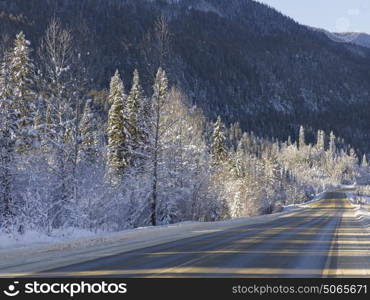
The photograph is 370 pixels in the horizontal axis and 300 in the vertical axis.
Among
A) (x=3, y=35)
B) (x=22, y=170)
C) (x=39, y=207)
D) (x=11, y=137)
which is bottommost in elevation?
(x=39, y=207)

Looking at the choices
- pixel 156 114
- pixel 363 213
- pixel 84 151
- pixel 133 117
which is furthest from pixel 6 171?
pixel 363 213

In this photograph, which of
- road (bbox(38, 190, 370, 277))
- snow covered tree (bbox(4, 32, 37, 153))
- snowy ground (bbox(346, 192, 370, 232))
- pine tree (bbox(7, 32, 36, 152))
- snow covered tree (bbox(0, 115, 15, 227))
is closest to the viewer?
road (bbox(38, 190, 370, 277))

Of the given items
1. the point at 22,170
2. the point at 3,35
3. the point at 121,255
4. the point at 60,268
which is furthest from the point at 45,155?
the point at 60,268

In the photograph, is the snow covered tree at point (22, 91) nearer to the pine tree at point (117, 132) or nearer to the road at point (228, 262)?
the pine tree at point (117, 132)

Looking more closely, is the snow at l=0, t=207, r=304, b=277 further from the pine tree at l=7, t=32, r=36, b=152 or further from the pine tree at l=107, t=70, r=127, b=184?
the pine tree at l=107, t=70, r=127, b=184

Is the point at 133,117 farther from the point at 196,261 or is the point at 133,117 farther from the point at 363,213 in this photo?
the point at 363,213

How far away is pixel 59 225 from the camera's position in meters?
20.8

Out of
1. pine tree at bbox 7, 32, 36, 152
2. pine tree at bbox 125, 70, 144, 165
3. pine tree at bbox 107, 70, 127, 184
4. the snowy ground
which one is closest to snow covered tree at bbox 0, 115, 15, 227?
pine tree at bbox 7, 32, 36, 152

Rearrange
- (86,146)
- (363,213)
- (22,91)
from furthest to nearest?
1. (363,213)
2. (22,91)
3. (86,146)

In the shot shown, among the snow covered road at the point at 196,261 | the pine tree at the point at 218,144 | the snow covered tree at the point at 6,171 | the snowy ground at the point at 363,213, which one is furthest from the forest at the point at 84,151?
the snowy ground at the point at 363,213

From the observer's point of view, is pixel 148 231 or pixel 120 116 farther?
pixel 120 116

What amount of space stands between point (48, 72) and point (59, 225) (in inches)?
325

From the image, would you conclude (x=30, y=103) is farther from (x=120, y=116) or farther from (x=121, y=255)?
(x=121, y=255)

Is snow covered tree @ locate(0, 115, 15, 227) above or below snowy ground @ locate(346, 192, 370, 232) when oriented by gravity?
above
